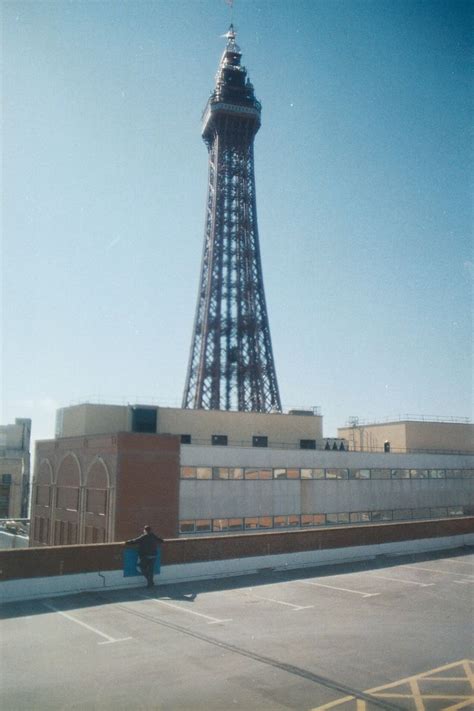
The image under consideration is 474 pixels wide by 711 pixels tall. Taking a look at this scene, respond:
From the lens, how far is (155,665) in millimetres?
10586

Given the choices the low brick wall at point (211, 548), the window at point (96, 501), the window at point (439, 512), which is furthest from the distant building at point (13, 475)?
the low brick wall at point (211, 548)

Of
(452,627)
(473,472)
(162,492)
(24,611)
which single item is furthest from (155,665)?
(473,472)

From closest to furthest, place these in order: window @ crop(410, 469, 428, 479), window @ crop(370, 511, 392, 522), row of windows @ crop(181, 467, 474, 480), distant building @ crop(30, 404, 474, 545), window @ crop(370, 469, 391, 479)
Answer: distant building @ crop(30, 404, 474, 545), row of windows @ crop(181, 467, 474, 480), window @ crop(370, 511, 392, 522), window @ crop(370, 469, 391, 479), window @ crop(410, 469, 428, 479)

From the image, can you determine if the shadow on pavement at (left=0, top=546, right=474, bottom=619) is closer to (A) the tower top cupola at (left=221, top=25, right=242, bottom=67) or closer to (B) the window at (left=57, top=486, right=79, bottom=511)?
(B) the window at (left=57, top=486, right=79, bottom=511)

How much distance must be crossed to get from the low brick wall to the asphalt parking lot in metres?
1.03

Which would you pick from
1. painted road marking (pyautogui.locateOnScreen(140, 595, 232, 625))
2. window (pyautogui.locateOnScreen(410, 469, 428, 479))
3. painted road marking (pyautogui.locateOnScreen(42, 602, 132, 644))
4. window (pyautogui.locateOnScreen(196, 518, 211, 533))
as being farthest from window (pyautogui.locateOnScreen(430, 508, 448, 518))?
painted road marking (pyautogui.locateOnScreen(42, 602, 132, 644))

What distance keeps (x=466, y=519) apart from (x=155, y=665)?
80.7ft

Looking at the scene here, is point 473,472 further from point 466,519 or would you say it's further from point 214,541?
point 214,541

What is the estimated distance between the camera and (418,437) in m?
51.2

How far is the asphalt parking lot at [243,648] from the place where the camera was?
9141 millimetres

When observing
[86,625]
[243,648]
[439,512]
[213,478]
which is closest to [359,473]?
[439,512]

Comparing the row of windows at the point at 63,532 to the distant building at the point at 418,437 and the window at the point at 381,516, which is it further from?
the distant building at the point at 418,437

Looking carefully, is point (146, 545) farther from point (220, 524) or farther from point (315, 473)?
point (315, 473)

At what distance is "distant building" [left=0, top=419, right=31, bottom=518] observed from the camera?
7394cm
